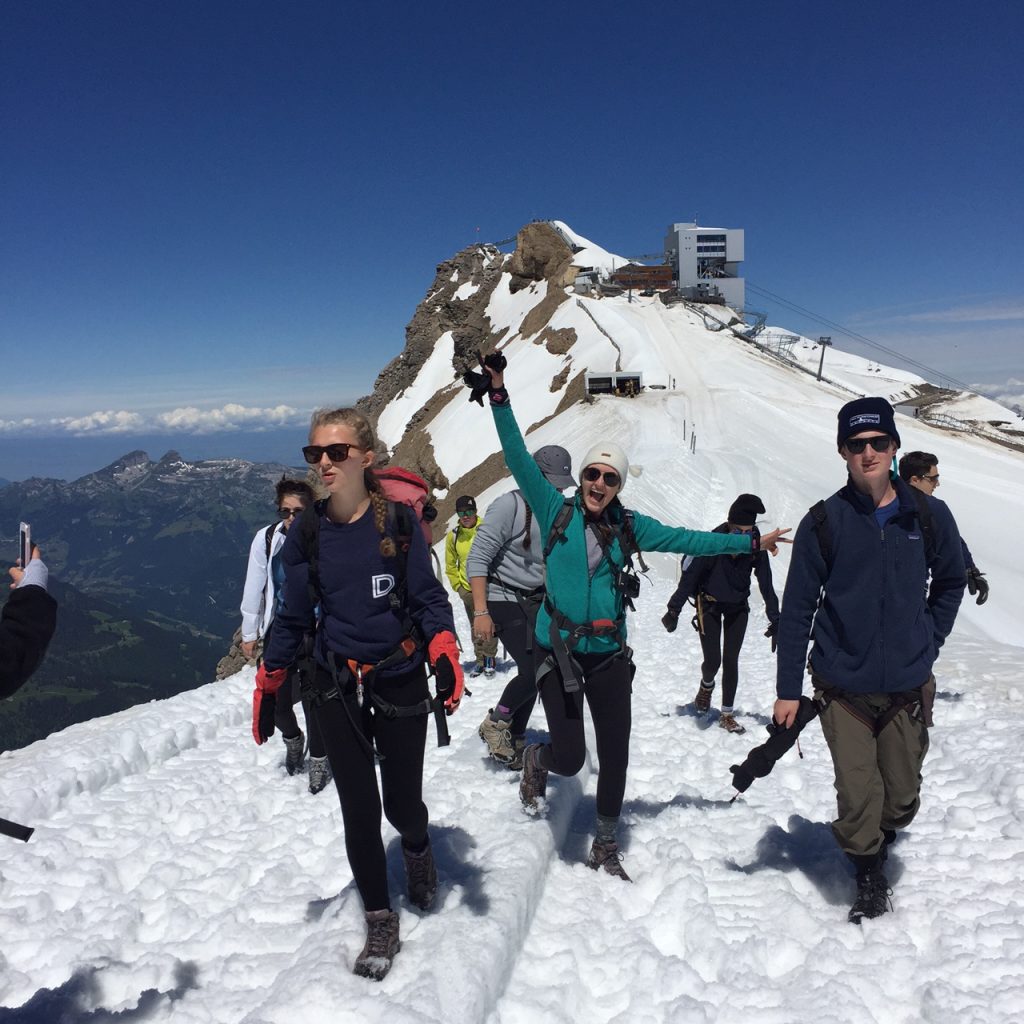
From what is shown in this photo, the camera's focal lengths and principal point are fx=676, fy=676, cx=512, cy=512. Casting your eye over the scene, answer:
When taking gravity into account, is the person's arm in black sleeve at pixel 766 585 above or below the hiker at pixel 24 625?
below

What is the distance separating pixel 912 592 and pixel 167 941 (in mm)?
4692

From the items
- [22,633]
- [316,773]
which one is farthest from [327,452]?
[316,773]

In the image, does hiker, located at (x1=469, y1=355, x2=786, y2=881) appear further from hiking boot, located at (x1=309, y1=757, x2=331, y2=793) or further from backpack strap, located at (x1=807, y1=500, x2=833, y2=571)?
hiking boot, located at (x1=309, y1=757, x2=331, y2=793)

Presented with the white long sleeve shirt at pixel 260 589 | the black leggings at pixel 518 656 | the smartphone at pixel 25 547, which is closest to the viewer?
the smartphone at pixel 25 547

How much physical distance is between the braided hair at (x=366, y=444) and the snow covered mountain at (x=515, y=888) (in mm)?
2094

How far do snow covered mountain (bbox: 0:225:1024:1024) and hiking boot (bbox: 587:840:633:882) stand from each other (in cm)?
6


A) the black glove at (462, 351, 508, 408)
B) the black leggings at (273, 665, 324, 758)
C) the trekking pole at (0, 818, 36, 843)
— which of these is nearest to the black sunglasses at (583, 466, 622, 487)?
the black glove at (462, 351, 508, 408)

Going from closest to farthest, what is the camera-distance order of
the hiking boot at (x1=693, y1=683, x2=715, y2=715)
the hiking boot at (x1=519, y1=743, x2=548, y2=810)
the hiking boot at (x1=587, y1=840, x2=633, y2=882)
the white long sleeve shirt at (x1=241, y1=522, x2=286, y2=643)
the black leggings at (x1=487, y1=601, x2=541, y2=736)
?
the hiking boot at (x1=587, y1=840, x2=633, y2=882), the hiking boot at (x1=519, y1=743, x2=548, y2=810), the black leggings at (x1=487, y1=601, x2=541, y2=736), the white long sleeve shirt at (x1=241, y1=522, x2=286, y2=643), the hiking boot at (x1=693, y1=683, x2=715, y2=715)

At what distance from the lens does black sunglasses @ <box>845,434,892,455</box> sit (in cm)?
355

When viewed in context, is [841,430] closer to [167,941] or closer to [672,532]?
[672,532]

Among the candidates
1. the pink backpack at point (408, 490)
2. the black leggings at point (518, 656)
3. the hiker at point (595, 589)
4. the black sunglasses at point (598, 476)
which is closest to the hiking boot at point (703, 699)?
the black leggings at point (518, 656)

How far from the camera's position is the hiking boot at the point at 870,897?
386cm

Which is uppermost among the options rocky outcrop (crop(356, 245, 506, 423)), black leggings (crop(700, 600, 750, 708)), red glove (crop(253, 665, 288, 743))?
rocky outcrop (crop(356, 245, 506, 423))

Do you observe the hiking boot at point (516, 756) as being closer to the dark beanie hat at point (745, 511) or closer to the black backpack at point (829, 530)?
the dark beanie hat at point (745, 511)
